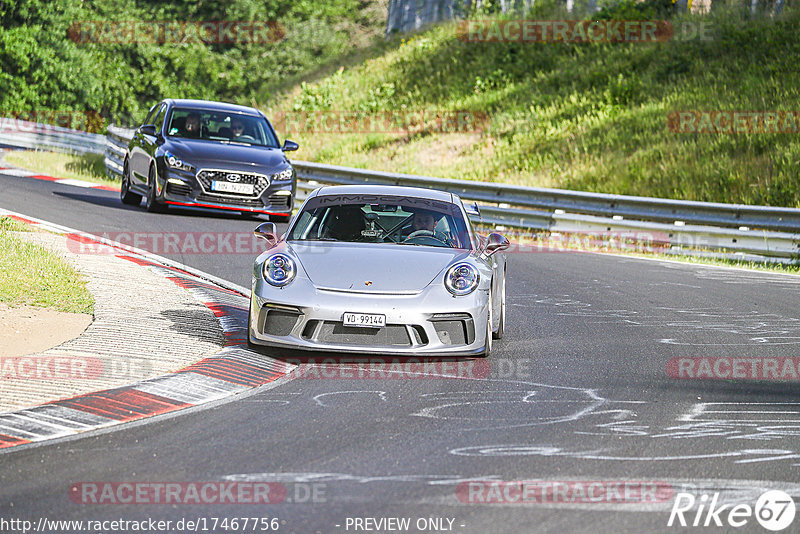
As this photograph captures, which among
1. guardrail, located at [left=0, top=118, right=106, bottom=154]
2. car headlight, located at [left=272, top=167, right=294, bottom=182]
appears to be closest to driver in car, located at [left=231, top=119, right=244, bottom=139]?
car headlight, located at [left=272, top=167, right=294, bottom=182]

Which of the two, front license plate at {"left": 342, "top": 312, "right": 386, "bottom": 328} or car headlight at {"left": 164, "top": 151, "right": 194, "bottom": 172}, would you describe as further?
car headlight at {"left": 164, "top": 151, "right": 194, "bottom": 172}

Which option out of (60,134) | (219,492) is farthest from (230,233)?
(60,134)

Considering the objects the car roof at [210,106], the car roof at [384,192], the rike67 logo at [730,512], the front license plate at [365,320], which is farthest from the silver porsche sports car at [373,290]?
the car roof at [210,106]

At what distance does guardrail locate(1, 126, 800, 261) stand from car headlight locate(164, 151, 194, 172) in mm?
4802

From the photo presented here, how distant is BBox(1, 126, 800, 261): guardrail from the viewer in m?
17.3

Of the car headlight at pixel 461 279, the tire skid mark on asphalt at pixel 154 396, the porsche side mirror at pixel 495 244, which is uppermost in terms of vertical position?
the porsche side mirror at pixel 495 244

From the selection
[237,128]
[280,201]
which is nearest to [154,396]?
[280,201]

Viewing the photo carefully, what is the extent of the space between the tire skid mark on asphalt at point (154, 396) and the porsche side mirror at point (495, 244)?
77.6 inches

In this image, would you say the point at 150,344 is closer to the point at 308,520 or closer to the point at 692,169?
the point at 308,520

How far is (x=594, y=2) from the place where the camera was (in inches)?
1522

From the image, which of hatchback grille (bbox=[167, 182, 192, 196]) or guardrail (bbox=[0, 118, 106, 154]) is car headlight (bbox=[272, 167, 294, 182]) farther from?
guardrail (bbox=[0, 118, 106, 154])

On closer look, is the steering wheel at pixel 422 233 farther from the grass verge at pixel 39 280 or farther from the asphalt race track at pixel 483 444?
the grass verge at pixel 39 280

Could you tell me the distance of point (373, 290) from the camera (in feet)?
27.3

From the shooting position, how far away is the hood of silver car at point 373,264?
841 centimetres
